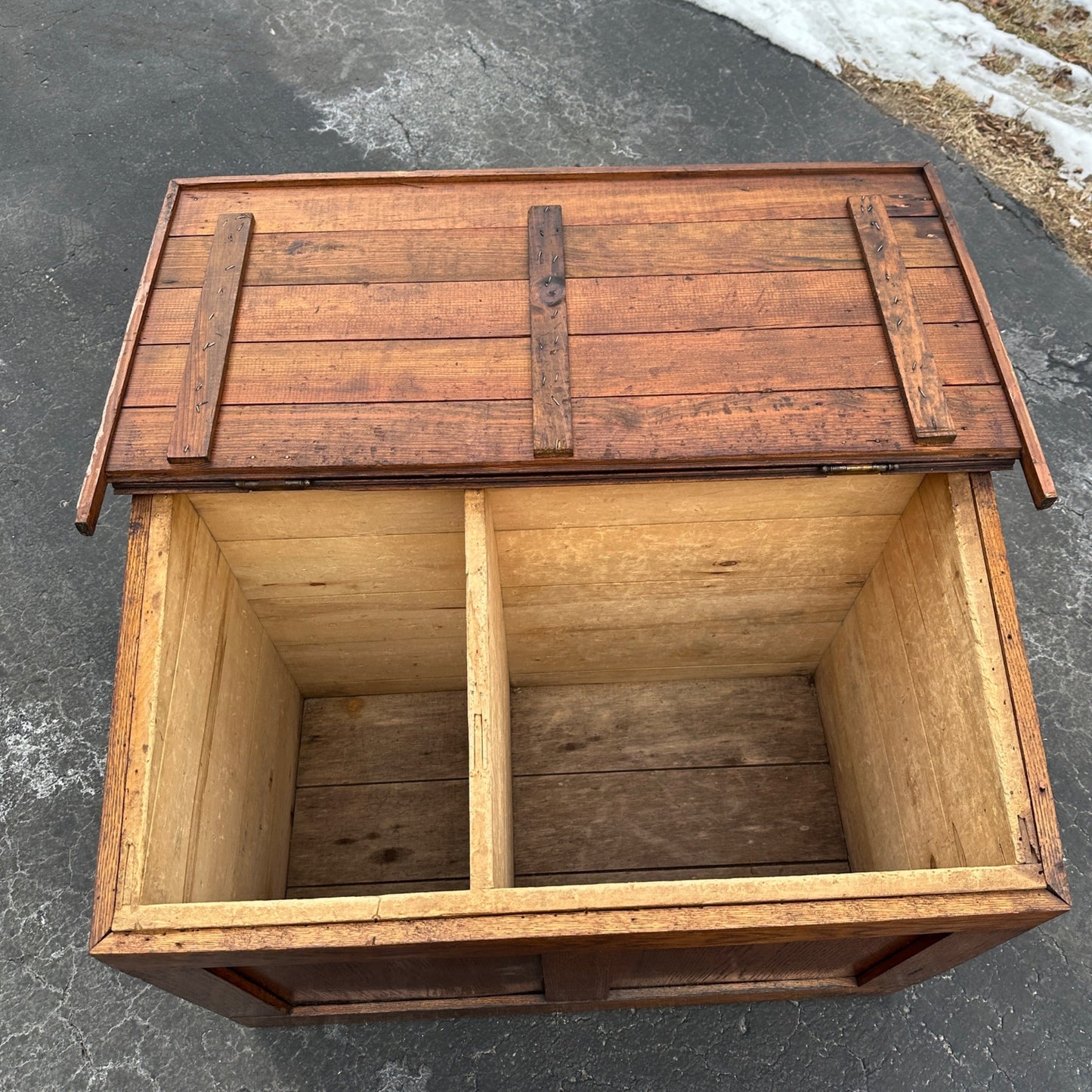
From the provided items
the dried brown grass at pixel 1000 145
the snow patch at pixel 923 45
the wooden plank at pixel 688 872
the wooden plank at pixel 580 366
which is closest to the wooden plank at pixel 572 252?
the wooden plank at pixel 580 366

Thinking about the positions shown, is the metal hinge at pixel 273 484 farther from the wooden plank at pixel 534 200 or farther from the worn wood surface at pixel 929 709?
the worn wood surface at pixel 929 709

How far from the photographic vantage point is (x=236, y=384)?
186cm

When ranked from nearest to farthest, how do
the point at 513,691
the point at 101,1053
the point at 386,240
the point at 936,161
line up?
1. the point at 386,240
2. the point at 101,1053
3. the point at 513,691
4. the point at 936,161

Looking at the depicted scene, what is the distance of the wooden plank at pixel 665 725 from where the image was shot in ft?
8.61

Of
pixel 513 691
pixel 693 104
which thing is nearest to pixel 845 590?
pixel 513 691

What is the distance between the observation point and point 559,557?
224 centimetres

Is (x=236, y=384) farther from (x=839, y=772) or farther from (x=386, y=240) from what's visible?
(x=839, y=772)

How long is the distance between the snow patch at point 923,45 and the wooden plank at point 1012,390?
2.62 metres

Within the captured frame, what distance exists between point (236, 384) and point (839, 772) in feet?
6.87

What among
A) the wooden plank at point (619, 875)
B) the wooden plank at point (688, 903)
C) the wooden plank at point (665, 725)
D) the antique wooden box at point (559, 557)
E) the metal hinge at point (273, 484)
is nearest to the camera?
the wooden plank at point (688, 903)

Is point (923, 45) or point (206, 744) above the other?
point (923, 45)

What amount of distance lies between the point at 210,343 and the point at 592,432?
3.02 ft

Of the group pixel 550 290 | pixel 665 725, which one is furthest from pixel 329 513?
pixel 665 725

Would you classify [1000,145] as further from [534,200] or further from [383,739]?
[383,739]
